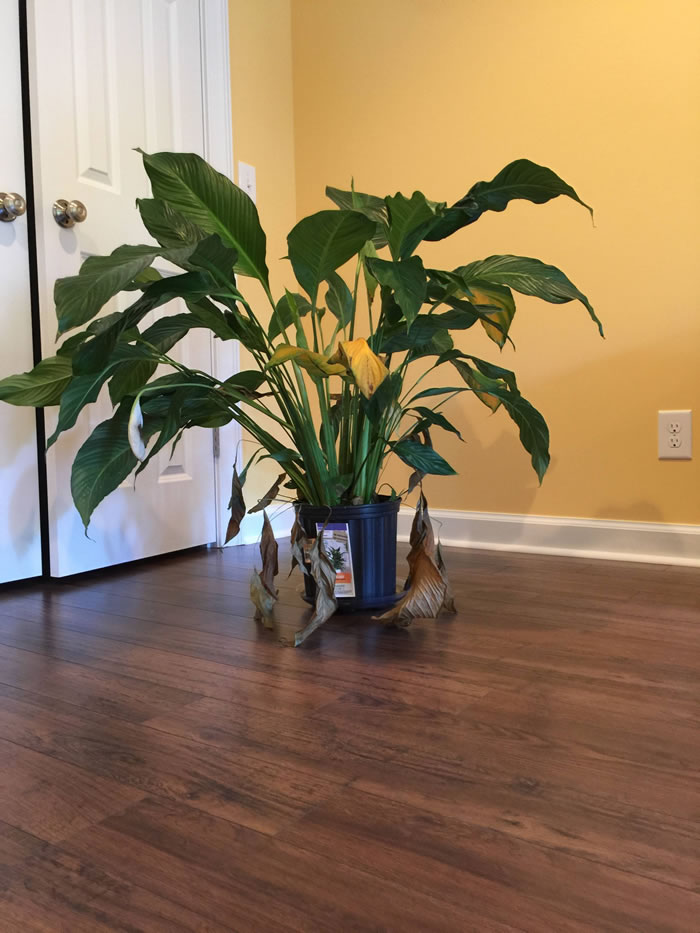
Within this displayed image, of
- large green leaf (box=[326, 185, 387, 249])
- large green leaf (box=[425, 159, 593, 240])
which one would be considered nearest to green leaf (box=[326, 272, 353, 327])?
large green leaf (box=[326, 185, 387, 249])

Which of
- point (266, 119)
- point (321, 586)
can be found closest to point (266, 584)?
point (321, 586)

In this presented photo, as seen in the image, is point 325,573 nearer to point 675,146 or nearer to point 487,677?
point 487,677

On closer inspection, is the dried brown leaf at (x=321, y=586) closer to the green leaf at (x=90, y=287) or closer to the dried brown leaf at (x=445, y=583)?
the dried brown leaf at (x=445, y=583)

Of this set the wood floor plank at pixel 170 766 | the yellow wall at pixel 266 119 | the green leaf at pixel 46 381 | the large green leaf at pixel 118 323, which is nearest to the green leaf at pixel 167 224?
the large green leaf at pixel 118 323

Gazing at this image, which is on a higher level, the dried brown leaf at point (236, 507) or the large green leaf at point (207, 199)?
the large green leaf at point (207, 199)

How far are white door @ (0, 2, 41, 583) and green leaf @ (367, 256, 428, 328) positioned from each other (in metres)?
0.98

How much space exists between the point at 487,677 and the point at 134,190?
5.27 feet

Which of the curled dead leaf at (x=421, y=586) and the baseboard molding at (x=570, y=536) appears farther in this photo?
the baseboard molding at (x=570, y=536)

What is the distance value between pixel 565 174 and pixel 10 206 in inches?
56.0

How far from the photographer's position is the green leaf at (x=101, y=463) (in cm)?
139

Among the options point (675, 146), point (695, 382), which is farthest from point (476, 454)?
point (675, 146)

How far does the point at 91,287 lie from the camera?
116 cm

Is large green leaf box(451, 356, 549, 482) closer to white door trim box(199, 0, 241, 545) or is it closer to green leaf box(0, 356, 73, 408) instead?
green leaf box(0, 356, 73, 408)

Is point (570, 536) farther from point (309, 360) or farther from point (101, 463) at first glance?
point (101, 463)
